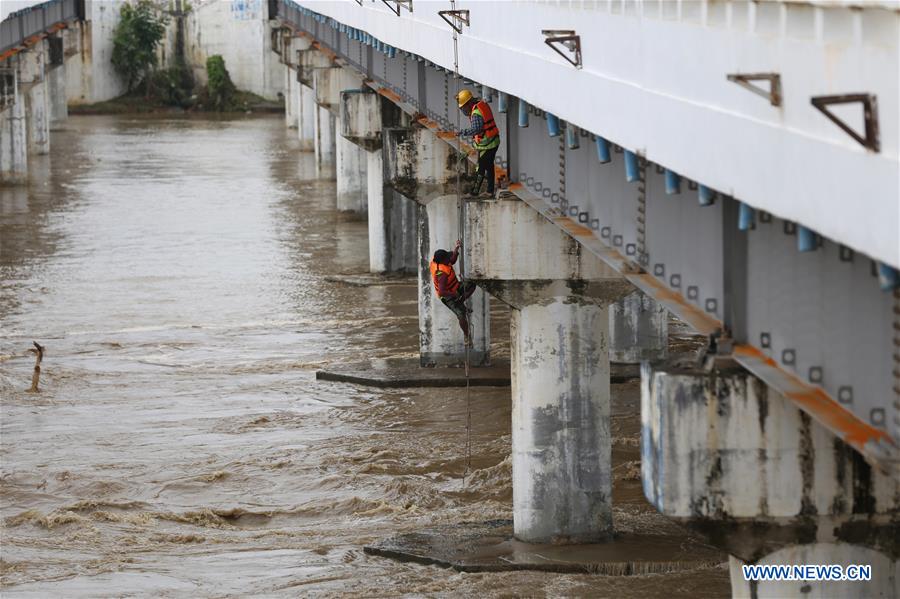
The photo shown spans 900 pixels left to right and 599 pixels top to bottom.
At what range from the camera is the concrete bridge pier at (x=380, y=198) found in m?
35.6

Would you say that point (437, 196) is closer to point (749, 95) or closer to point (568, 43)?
point (568, 43)

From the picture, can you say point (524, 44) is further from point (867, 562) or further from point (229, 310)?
point (229, 310)

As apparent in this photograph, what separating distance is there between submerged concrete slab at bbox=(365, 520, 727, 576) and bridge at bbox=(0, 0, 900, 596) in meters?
0.35

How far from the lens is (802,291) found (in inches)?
390

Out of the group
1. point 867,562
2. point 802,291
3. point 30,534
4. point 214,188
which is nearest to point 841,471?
point 867,562

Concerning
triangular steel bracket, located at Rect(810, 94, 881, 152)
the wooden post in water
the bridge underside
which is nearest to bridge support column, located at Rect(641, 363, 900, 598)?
the bridge underside

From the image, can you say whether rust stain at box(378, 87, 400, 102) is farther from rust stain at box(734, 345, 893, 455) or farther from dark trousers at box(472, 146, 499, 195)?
rust stain at box(734, 345, 893, 455)

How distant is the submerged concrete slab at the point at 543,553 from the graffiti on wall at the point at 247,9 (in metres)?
82.6

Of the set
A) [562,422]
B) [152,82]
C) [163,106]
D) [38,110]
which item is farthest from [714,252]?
[152,82]

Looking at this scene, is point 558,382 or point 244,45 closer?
point 558,382

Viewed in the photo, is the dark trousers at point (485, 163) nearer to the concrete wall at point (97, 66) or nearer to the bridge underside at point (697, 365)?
the bridge underside at point (697, 365)

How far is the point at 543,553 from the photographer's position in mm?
17719

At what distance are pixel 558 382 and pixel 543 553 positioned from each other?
5.55ft

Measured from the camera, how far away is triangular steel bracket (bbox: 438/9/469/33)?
1992 centimetres
